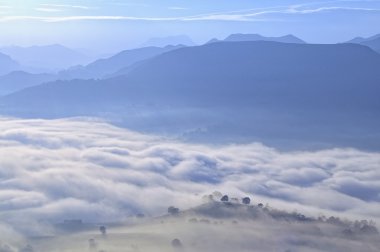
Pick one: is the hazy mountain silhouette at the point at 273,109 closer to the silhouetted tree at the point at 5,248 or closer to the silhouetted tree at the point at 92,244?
the silhouetted tree at the point at 92,244

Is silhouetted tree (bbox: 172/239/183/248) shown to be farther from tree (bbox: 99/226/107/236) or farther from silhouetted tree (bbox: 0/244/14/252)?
silhouetted tree (bbox: 0/244/14/252)

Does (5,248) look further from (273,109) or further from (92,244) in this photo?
(273,109)

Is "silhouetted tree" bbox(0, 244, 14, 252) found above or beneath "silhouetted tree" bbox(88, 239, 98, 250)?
beneath

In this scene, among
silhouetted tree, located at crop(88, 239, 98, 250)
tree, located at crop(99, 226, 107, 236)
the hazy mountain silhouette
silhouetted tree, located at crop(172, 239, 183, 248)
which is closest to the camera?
silhouetted tree, located at crop(172, 239, 183, 248)

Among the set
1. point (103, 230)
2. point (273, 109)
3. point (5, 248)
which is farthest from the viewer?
point (273, 109)

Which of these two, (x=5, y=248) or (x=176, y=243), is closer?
(x=176, y=243)

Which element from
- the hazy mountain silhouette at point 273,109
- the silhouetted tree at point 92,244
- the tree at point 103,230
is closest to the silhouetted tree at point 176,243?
the silhouetted tree at point 92,244

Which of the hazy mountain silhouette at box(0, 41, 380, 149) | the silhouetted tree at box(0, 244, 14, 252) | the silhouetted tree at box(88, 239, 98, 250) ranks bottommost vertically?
the silhouetted tree at box(0, 244, 14, 252)

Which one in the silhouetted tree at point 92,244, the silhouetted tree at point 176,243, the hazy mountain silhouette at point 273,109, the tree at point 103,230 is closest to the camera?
the silhouetted tree at point 176,243

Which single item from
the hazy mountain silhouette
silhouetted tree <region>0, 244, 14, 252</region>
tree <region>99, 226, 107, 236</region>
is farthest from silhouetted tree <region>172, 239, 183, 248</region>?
the hazy mountain silhouette

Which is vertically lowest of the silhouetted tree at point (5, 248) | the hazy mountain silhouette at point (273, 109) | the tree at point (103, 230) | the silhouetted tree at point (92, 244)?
the silhouetted tree at point (5, 248)

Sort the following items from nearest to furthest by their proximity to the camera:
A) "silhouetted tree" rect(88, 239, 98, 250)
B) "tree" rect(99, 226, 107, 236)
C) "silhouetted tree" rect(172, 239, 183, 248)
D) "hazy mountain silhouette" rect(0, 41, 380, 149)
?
"silhouetted tree" rect(172, 239, 183, 248), "silhouetted tree" rect(88, 239, 98, 250), "tree" rect(99, 226, 107, 236), "hazy mountain silhouette" rect(0, 41, 380, 149)

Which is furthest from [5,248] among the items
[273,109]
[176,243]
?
[273,109]
